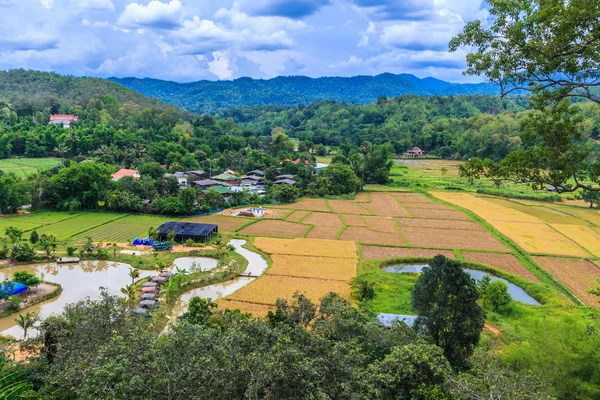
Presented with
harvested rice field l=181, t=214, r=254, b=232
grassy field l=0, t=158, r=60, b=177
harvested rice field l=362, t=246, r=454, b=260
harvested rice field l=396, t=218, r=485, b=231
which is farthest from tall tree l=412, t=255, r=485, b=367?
grassy field l=0, t=158, r=60, b=177

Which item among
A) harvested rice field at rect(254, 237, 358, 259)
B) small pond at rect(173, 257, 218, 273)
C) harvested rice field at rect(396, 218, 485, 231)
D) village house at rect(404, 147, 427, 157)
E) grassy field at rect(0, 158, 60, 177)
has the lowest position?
small pond at rect(173, 257, 218, 273)

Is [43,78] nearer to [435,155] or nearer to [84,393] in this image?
[435,155]

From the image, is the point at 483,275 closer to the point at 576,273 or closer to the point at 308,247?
the point at 576,273

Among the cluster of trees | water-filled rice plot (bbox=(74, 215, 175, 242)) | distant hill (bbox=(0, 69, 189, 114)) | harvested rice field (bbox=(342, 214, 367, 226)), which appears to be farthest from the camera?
distant hill (bbox=(0, 69, 189, 114))

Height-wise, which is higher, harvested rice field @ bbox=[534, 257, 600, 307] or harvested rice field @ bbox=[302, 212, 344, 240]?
harvested rice field @ bbox=[302, 212, 344, 240]

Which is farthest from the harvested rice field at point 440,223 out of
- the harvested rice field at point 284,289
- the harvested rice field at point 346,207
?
→ the harvested rice field at point 284,289

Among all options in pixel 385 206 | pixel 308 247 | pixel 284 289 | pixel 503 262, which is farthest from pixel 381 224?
pixel 284 289

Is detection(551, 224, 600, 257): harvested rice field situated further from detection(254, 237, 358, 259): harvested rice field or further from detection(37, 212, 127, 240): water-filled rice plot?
detection(37, 212, 127, 240): water-filled rice plot
